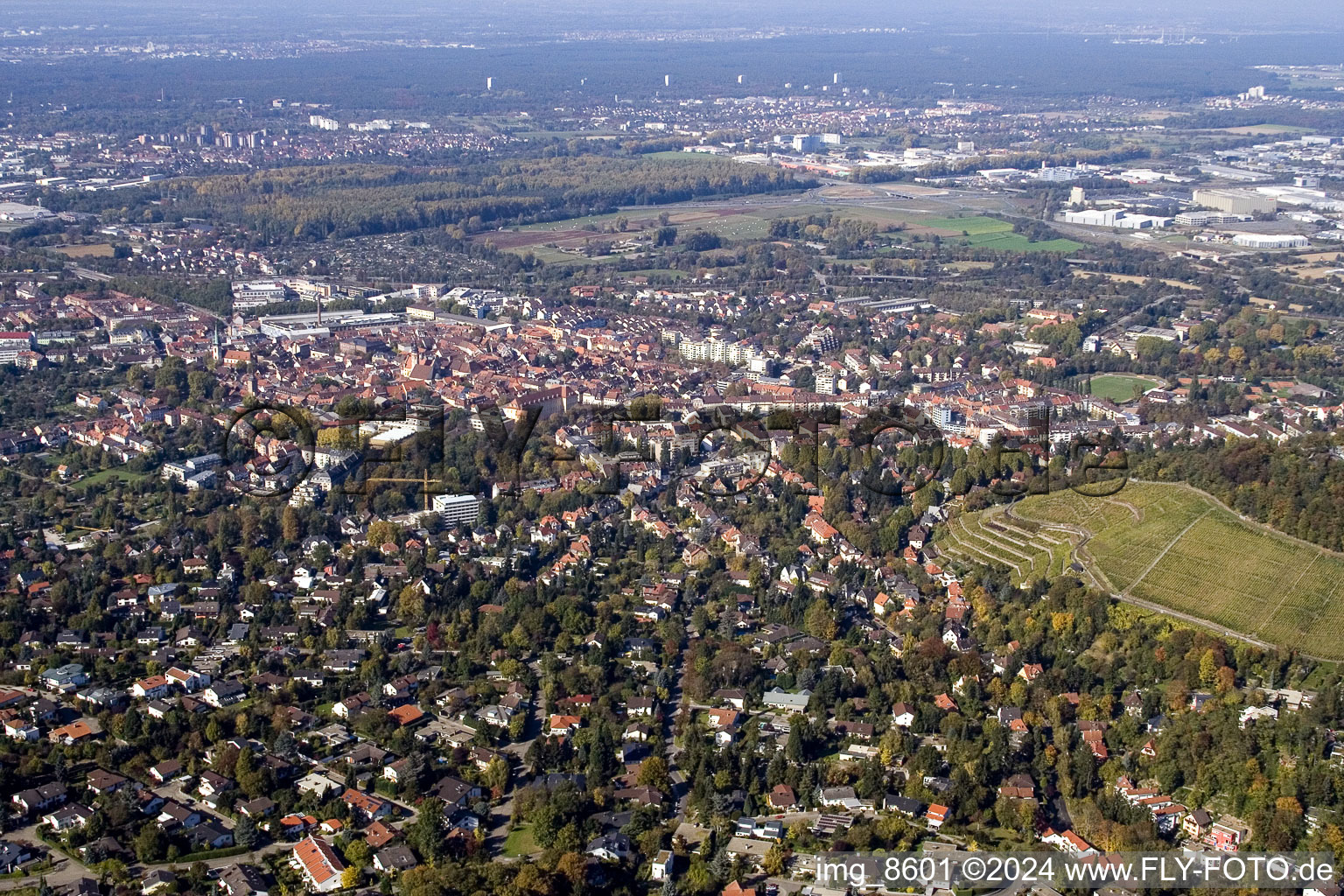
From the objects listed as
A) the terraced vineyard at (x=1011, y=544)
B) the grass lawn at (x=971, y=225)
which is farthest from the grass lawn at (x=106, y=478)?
the grass lawn at (x=971, y=225)

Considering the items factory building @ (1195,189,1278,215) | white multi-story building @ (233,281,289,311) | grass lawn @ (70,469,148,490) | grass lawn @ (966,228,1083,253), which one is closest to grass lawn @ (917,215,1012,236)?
grass lawn @ (966,228,1083,253)

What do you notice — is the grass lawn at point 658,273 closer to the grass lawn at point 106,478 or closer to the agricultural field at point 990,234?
the agricultural field at point 990,234

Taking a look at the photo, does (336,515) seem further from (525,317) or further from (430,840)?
(525,317)

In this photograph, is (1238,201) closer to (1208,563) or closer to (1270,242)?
(1270,242)

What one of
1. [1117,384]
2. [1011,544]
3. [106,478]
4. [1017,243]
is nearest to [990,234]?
[1017,243]

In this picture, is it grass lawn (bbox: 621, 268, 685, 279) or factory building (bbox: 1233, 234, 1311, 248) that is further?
factory building (bbox: 1233, 234, 1311, 248)

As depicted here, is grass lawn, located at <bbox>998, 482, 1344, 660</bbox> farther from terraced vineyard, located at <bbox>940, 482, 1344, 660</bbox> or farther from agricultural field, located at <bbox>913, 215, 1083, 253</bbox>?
agricultural field, located at <bbox>913, 215, 1083, 253</bbox>
